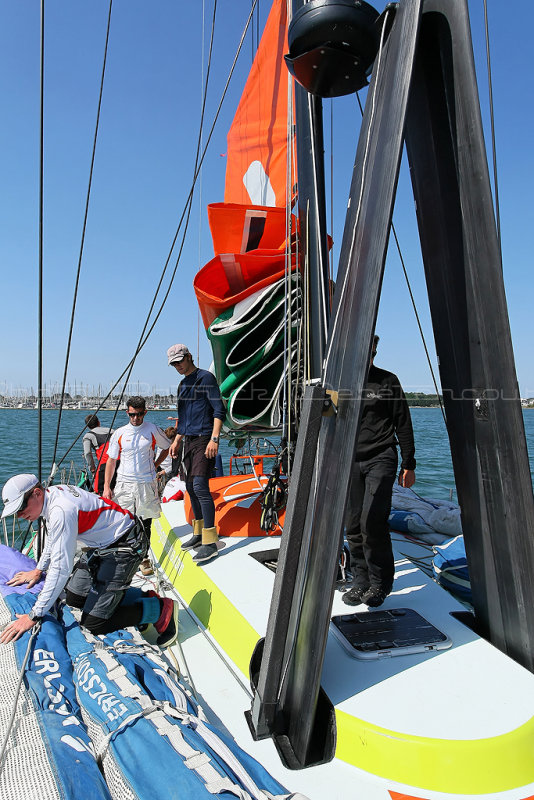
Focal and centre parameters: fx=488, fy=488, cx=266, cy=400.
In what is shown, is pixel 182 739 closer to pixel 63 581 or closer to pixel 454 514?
pixel 63 581

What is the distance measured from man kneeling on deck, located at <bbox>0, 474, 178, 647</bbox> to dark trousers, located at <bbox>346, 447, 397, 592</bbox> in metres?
1.40

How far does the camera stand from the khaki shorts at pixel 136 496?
4.65 metres

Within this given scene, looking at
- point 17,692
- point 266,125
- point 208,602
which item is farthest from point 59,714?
point 266,125

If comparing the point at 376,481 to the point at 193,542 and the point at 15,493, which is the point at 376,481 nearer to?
the point at 193,542

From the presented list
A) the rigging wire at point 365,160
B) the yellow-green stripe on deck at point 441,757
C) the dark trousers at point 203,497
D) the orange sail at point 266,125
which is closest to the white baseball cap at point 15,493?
the dark trousers at point 203,497

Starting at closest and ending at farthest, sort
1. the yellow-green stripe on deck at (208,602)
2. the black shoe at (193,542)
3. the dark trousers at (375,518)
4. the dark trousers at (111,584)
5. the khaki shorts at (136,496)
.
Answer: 1. the yellow-green stripe on deck at (208,602)
2. the dark trousers at (375,518)
3. the dark trousers at (111,584)
4. the black shoe at (193,542)
5. the khaki shorts at (136,496)

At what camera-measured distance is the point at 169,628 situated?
10.9ft

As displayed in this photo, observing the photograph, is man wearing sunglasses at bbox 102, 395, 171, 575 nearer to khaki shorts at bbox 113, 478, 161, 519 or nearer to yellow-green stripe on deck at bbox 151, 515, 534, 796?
khaki shorts at bbox 113, 478, 161, 519

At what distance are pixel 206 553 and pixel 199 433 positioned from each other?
954 millimetres

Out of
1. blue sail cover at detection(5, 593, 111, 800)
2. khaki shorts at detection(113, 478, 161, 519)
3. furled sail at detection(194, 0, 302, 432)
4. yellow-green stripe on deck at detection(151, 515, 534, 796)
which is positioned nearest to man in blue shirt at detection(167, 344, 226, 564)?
furled sail at detection(194, 0, 302, 432)

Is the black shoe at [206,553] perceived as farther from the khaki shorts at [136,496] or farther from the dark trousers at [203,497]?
the khaki shorts at [136,496]

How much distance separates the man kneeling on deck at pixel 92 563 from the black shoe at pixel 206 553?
376 mm

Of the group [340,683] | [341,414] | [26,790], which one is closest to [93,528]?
[26,790]

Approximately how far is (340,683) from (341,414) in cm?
119
